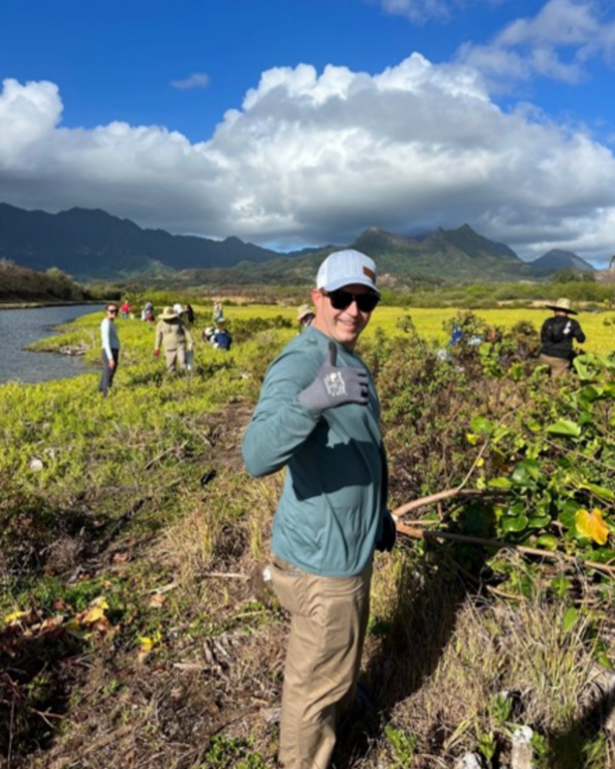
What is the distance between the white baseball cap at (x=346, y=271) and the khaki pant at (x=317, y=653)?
40.1 inches

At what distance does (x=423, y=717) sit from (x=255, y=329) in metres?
25.3

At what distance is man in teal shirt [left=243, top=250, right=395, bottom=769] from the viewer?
1.88 m

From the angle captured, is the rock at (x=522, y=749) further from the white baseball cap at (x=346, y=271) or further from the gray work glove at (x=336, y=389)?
the white baseball cap at (x=346, y=271)

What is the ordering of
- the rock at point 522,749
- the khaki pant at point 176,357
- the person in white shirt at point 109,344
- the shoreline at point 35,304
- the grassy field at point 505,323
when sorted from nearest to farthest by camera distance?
1. the rock at point 522,749
2. the person in white shirt at point 109,344
3. the khaki pant at point 176,357
4. the grassy field at point 505,323
5. the shoreline at point 35,304

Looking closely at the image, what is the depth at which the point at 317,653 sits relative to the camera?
2.02 meters

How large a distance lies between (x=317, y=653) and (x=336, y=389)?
103cm

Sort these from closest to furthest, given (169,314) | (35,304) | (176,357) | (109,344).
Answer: (109,344), (169,314), (176,357), (35,304)

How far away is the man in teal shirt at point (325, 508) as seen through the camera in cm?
188

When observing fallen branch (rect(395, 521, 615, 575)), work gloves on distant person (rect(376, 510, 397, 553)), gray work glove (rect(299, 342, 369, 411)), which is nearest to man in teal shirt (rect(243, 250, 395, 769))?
gray work glove (rect(299, 342, 369, 411))

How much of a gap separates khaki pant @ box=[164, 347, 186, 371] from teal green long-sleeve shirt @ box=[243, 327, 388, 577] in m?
11.3

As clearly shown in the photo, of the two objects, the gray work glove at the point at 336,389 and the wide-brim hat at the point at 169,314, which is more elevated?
the wide-brim hat at the point at 169,314

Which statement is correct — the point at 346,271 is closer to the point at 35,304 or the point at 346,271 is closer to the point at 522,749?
the point at 522,749

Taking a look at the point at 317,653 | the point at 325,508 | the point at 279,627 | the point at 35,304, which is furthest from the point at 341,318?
the point at 35,304

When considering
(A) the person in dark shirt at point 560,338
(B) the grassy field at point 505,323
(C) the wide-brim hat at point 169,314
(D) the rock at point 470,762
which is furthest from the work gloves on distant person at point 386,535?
(C) the wide-brim hat at point 169,314
